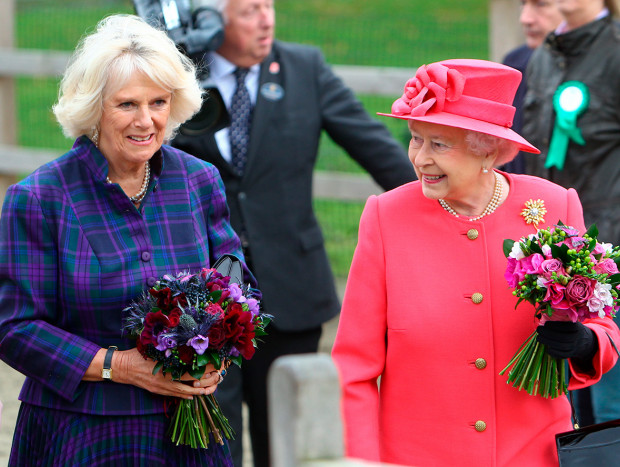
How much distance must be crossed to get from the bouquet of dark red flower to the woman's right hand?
46 mm

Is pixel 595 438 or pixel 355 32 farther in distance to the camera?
pixel 355 32

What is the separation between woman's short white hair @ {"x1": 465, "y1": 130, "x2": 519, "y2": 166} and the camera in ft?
10.5

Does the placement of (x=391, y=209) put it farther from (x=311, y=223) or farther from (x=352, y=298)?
(x=311, y=223)

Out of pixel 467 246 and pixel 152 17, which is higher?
pixel 152 17

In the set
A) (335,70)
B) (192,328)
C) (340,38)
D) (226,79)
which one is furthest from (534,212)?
(340,38)

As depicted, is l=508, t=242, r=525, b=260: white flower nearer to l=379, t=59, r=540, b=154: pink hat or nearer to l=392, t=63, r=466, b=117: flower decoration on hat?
l=379, t=59, r=540, b=154: pink hat

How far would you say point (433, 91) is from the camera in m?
3.14

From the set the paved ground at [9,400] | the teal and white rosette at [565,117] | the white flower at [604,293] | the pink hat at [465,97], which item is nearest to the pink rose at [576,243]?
the white flower at [604,293]

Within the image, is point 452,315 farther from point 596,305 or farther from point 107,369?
point 107,369

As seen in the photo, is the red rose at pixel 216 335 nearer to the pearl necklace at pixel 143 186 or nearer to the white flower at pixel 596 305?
the pearl necklace at pixel 143 186

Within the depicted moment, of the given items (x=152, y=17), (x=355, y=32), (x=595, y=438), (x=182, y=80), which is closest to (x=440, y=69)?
(x=182, y=80)

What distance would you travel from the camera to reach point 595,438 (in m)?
3.13

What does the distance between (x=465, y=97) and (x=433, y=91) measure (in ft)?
0.32

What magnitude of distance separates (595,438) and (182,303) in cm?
128
